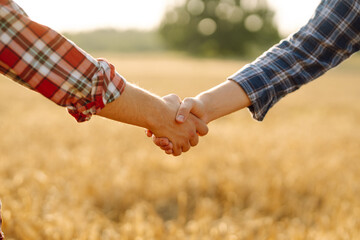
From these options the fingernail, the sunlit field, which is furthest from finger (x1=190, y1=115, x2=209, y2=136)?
the sunlit field

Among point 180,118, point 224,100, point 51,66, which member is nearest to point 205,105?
point 224,100

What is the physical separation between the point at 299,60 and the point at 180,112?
672 millimetres

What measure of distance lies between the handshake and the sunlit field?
0.24 metres

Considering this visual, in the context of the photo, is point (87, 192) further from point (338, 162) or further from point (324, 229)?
point (338, 162)

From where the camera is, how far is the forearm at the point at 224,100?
2092mm

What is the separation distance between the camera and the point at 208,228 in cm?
241

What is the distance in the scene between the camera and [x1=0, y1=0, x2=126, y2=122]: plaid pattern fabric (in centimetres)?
121

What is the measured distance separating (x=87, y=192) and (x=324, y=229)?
63.1 inches

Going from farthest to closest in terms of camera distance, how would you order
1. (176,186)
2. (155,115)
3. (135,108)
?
(176,186) < (155,115) < (135,108)

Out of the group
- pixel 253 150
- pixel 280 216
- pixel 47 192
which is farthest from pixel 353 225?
pixel 47 192

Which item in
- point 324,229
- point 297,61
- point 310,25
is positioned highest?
point 310,25

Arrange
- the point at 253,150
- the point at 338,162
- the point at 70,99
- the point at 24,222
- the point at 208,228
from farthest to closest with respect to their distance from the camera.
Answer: the point at 253,150
the point at 338,162
the point at 208,228
the point at 24,222
the point at 70,99

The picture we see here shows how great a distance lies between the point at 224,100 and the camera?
2.13 metres

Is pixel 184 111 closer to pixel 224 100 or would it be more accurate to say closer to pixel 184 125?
pixel 184 125
